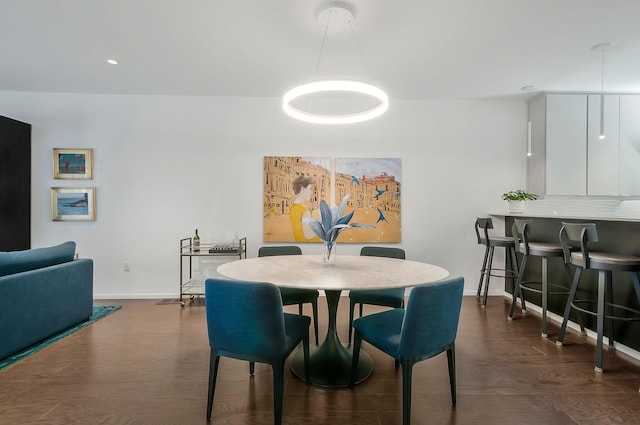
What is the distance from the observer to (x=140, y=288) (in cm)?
370

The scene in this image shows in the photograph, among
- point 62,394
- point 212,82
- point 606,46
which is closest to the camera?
point 62,394

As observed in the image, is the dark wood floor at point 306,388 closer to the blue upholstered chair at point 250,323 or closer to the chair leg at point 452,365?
the chair leg at point 452,365

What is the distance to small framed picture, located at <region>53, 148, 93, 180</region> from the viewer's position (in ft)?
11.9

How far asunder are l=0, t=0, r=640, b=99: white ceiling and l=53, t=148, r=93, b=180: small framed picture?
0.79 meters

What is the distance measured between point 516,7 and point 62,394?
4.10m

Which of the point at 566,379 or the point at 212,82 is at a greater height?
the point at 212,82

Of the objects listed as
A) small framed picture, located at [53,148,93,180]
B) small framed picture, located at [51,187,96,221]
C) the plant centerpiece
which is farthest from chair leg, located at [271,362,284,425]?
small framed picture, located at [53,148,93,180]

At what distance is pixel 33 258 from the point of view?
240 cm

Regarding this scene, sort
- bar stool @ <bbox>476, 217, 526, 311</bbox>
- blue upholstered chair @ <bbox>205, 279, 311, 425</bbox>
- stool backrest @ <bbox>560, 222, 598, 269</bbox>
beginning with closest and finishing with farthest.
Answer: blue upholstered chair @ <bbox>205, 279, 311, 425</bbox>, stool backrest @ <bbox>560, 222, 598, 269</bbox>, bar stool @ <bbox>476, 217, 526, 311</bbox>

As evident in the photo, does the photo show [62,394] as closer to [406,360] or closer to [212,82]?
[406,360]

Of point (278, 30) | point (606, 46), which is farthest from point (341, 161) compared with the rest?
point (606, 46)

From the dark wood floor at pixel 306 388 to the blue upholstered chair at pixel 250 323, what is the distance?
1.35 feet

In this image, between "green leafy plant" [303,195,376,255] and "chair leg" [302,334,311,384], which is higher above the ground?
"green leafy plant" [303,195,376,255]

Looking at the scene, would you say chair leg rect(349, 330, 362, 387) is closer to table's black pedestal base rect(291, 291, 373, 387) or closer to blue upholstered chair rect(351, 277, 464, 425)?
table's black pedestal base rect(291, 291, 373, 387)
